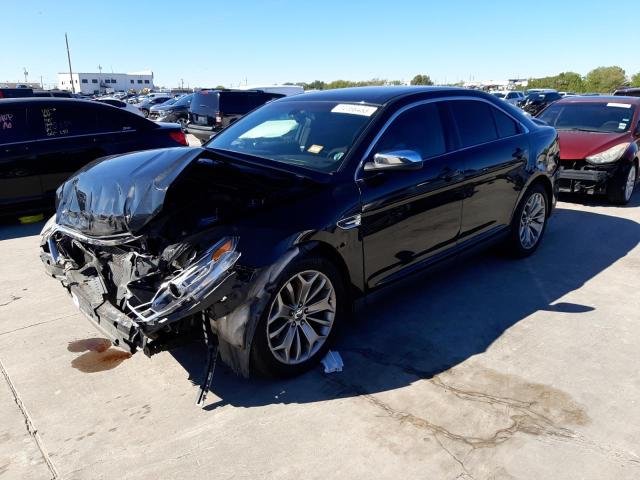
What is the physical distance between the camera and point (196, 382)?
3227 millimetres

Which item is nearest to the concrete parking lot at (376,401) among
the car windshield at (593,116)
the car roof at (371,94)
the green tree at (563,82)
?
the car roof at (371,94)

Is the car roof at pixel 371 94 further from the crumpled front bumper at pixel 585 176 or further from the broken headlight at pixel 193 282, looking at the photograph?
the crumpled front bumper at pixel 585 176

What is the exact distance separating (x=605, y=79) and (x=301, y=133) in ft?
180

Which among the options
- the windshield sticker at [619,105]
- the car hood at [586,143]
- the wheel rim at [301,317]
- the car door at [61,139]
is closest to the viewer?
the wheel rim at [301,317]

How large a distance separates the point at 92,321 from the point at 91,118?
506 centimetres

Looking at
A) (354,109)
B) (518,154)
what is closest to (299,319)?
(354,109)

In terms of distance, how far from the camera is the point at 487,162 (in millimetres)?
4574

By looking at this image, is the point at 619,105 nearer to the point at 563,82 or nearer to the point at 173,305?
the point at 173,305

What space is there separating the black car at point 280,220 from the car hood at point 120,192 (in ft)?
0.04

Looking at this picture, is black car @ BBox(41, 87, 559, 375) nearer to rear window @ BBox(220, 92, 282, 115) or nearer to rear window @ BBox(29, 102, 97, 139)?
rear window @ BBox(29, 102, 97, 139)

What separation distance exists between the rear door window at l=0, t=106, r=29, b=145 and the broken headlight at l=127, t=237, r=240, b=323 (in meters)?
5.26

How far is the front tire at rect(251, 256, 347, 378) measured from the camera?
9.78 ft

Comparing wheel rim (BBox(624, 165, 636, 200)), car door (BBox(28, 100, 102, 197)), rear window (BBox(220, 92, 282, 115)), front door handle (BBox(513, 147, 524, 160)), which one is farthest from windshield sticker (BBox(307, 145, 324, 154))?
rear window (BBox(220, 92, 282, 115))

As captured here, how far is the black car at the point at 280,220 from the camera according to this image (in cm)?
284
